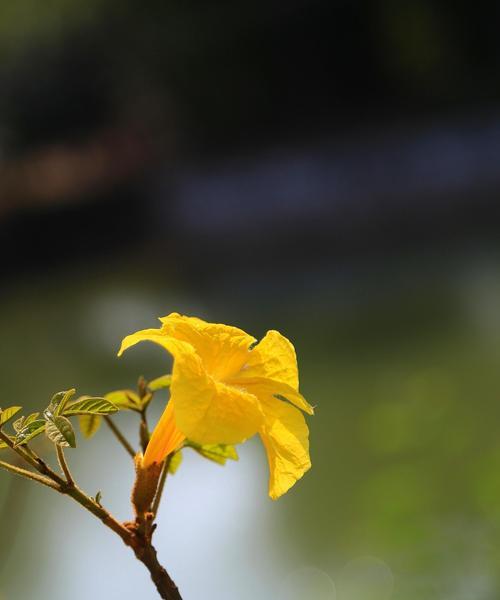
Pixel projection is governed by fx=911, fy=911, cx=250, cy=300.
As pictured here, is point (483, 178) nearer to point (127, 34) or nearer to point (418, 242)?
point (418, 242)

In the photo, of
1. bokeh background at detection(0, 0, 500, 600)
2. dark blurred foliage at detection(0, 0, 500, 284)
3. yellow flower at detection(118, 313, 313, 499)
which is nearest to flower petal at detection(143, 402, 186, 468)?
yellow flower at detection(118, 313, 313, 499)

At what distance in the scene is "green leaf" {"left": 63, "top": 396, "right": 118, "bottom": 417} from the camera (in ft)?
1.62

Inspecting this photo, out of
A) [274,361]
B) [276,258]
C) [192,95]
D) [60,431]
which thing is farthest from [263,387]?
[192,95]

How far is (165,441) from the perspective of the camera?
0.54 metres

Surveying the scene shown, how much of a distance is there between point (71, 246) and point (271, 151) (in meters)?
1.82

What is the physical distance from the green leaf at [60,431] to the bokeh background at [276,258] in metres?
1.71

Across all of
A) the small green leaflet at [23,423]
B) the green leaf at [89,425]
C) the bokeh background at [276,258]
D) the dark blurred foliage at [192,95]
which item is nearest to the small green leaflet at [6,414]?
the small green leaflet at [23,423]

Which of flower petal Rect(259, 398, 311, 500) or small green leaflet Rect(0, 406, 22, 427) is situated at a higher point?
flower petal Rect(259, 398, 311, 500)

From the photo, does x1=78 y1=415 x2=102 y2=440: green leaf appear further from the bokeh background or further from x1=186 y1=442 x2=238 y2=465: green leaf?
the bokeh background

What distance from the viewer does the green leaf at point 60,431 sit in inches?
18.6

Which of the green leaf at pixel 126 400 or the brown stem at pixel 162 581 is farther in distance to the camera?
the green leaf at pixel 126 400

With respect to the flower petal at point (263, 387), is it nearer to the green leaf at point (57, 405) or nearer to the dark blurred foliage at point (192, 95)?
the green leaf at point (57, 405)

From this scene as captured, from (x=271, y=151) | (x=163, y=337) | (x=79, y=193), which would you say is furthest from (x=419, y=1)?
(x=163, y=337)

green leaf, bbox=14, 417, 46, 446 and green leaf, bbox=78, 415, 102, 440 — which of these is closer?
green leaf, bbox=14, 417, 46, 446
